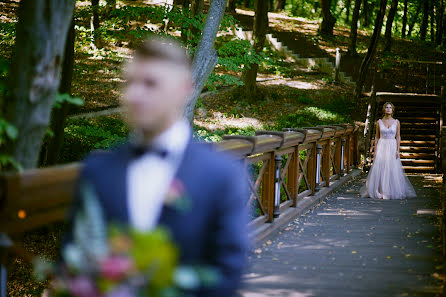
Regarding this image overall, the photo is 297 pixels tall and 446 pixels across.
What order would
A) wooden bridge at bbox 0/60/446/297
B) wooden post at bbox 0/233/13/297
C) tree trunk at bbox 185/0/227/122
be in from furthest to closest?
tree trunk at bbox 185/0/227/122 < wooden bridge at bbox 0/60/446/297 < wooden post at bbox 0/233/13/297

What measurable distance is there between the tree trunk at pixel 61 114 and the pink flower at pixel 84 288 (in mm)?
10486

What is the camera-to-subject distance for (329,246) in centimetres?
718

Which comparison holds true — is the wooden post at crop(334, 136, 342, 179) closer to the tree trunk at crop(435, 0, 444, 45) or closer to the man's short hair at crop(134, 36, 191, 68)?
the man's short hair at crop(134, 36, 191, 68)

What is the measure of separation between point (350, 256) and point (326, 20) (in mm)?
29618

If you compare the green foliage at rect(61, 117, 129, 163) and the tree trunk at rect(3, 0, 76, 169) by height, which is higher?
the tree trunk at rect(3, 0, 76, 169)

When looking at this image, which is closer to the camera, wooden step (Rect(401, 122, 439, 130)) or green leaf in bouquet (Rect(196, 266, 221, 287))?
green leaf in bouquet (Rect(196, 266, 221, 287))

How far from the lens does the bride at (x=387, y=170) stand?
40.2ft

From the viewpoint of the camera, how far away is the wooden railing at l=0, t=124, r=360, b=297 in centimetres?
313

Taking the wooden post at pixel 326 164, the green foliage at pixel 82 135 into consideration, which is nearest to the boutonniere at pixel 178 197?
the wooden post at pixel 326 164

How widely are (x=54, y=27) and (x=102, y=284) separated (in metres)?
2.49

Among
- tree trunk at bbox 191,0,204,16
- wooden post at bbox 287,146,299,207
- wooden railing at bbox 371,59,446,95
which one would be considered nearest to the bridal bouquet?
wooden post at bbox 287,146,299,207

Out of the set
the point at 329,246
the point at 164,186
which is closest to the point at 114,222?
the point at 164,186

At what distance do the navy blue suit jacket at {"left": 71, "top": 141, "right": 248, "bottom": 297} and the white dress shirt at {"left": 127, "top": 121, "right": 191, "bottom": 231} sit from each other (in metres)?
0.02

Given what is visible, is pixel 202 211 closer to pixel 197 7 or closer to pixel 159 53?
pixel 159 53
